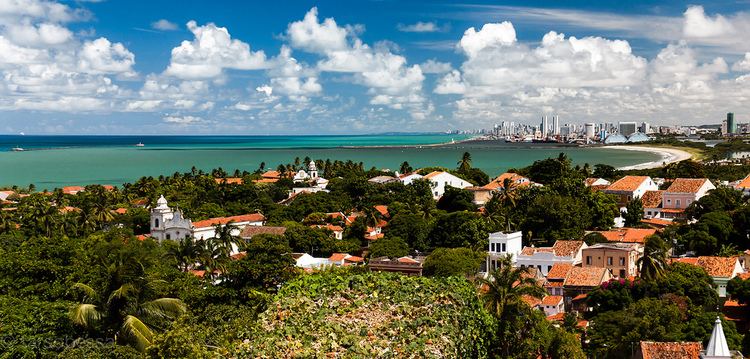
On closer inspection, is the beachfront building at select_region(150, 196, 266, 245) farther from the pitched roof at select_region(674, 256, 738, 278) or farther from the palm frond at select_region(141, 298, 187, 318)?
the palm frond at select_region(141, 298, 187, 318)

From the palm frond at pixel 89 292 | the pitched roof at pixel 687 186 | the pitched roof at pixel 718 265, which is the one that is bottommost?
the pitched roof at pixel 718 265

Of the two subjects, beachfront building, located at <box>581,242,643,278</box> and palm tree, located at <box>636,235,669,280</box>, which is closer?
palm tree, located at <box>636,235,669,280</box>

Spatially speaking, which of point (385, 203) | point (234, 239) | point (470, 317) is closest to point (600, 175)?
point (385, 203)

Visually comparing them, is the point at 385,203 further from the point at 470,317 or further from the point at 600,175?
the point at 470,317

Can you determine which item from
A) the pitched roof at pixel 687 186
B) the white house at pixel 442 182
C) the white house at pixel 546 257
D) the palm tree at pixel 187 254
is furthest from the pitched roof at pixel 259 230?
the pitched roof at pixel 687 186

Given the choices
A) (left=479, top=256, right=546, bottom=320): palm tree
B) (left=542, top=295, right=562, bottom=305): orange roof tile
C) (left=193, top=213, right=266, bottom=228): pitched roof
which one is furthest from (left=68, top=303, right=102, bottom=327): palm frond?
(left=193, top=213, right=266, bottom=228): pitched roof

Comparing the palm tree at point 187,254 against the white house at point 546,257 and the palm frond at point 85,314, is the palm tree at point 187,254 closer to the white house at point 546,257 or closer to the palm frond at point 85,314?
the white house at point 546,257

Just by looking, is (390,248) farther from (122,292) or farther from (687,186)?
(687,186)
